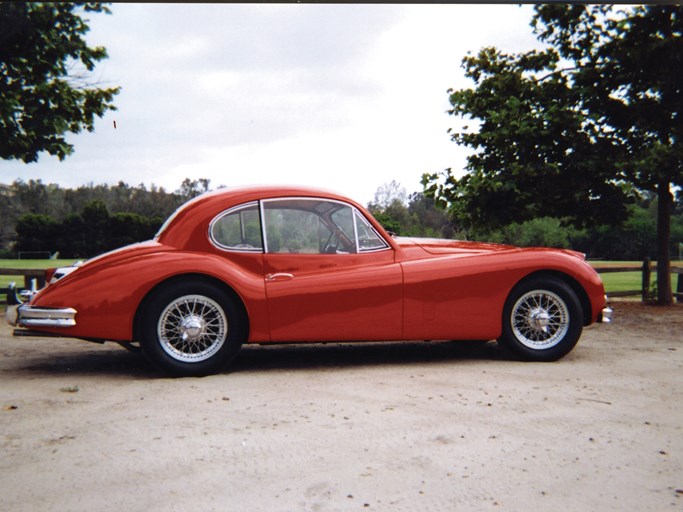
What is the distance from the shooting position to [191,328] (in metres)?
4.95

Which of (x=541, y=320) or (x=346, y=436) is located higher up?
(x=541, y=320)

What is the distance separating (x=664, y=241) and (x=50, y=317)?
34.4 feet

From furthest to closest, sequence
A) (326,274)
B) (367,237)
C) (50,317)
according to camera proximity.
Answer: (367,237), (326,274), (50,317)

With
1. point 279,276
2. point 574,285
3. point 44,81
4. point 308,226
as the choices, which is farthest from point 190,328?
point 44,81

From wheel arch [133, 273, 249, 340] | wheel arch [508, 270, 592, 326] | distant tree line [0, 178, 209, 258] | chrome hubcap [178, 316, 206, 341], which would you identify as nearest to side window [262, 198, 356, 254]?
wheel arch [133, 273, 249, 340]

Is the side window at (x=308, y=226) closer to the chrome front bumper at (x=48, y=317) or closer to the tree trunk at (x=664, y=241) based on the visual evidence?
the chrome front bumper at (x=48, y=317)

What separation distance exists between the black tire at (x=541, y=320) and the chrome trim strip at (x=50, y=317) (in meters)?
3.52

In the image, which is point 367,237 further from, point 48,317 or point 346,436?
point 48,317

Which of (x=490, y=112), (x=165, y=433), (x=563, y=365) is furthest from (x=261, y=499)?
(x=490, y=112)

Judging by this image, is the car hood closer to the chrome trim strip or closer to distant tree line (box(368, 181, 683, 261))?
the chrome trim strip

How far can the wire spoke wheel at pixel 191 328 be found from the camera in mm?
4926

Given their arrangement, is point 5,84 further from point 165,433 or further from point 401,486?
point 401,486

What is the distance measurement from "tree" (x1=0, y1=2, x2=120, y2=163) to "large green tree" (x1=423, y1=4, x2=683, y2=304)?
5.95 m

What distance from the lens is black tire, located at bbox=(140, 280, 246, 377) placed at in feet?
16.0
